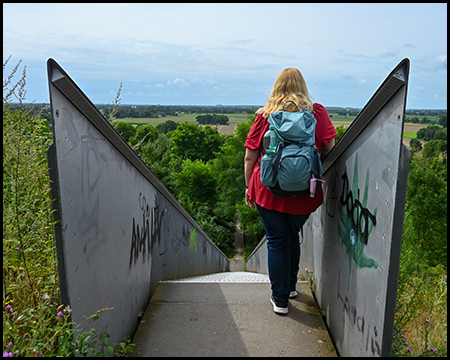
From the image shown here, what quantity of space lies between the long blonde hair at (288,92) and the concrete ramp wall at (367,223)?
1.39 feet

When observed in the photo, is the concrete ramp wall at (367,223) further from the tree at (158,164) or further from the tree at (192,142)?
the tree at (192,142)

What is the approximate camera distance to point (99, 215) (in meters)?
2.07

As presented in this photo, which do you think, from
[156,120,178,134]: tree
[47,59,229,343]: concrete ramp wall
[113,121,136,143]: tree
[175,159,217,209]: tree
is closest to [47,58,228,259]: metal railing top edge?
[47,59,229,343]: concrete ramp wall

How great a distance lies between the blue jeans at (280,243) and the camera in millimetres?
2670

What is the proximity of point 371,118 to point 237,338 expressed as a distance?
1.68 metres

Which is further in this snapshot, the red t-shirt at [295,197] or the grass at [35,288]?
the red t-shirt at [295,197]

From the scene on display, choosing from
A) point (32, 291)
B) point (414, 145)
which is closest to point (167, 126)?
point (414, 145)

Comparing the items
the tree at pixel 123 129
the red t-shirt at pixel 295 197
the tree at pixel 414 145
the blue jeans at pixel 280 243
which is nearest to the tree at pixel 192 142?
the tree at pixel 123 129

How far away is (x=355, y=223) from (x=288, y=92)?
3.39ft

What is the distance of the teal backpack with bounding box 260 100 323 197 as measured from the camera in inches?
89.6

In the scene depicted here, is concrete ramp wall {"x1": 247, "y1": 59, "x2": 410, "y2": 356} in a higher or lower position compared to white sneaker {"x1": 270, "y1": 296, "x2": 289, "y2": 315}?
higher

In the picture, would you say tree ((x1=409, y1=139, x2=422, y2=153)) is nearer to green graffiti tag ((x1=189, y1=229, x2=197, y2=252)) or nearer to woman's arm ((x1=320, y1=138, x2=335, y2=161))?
woman's arm ((x1=320, y1=138, x2=335, y2=161))

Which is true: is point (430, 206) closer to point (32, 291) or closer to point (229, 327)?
point (229, 327)

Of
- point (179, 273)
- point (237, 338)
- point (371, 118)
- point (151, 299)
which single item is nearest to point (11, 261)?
point (151, 299)
